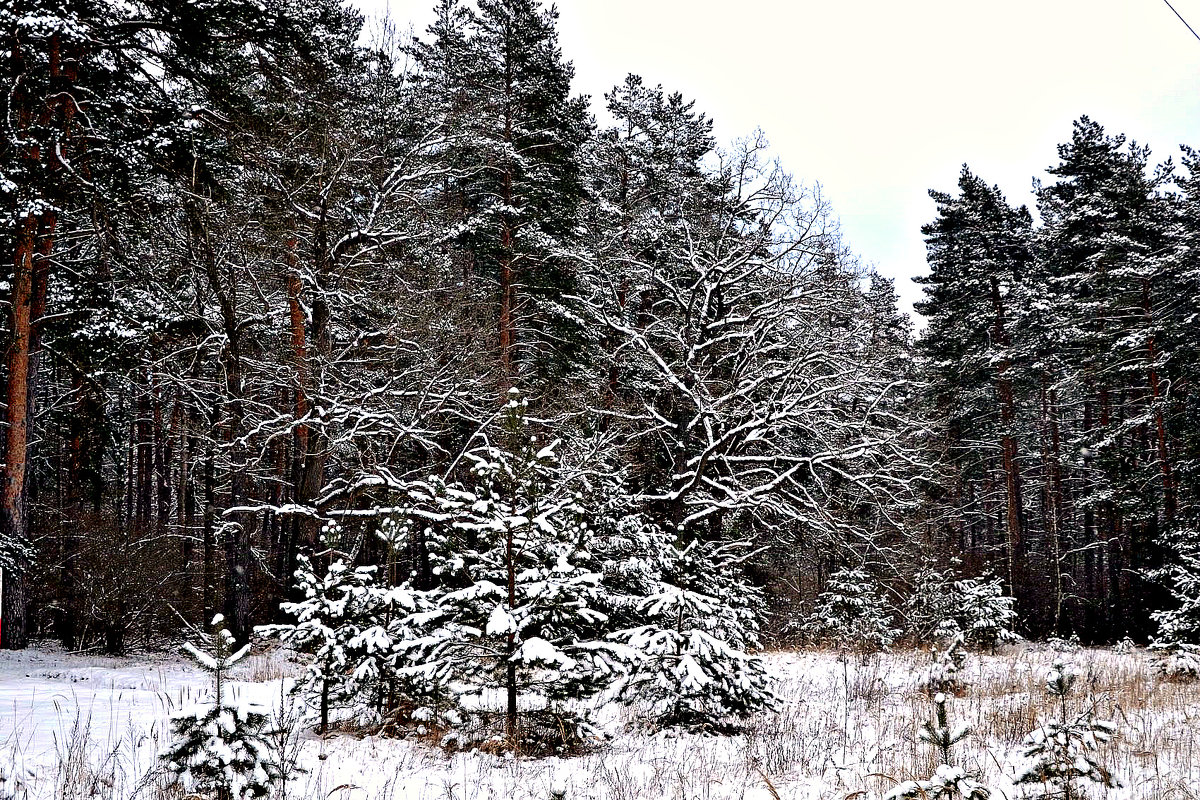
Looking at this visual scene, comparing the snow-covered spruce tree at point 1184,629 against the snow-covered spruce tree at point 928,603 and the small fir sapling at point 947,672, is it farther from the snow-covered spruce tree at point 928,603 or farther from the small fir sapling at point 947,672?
the snow-covered spruce tree at point 928,603

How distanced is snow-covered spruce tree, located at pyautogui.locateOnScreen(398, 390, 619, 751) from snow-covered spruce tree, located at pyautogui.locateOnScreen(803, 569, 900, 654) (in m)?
13.3

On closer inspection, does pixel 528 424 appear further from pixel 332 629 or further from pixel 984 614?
pixel 984 614

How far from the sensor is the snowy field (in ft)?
15.7

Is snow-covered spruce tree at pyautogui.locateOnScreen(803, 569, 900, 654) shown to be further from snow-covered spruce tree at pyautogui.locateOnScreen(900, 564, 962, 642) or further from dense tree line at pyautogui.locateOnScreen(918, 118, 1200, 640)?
dense tree line at pyautogui.locateOnScreen(918, 118, 1200, 640)

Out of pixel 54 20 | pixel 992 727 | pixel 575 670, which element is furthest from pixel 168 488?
pixel 992 727

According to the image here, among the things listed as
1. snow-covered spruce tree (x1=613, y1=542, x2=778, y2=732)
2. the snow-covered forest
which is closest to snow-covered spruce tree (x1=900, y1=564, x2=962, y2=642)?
the snow-covered forest

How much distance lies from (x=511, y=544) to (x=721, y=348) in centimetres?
1195

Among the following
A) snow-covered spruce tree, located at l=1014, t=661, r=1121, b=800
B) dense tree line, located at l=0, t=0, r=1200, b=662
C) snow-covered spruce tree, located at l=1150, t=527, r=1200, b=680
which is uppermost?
dense tree line, located at l=0, t=0, r=1200, b=662

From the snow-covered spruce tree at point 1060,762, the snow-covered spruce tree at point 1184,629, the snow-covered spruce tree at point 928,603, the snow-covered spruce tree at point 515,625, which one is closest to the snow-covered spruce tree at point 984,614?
the snow-covered spruce tree at point 928,603

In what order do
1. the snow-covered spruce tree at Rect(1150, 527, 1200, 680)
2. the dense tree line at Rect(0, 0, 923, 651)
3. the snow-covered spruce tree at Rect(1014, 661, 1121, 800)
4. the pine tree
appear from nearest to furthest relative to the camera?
the snow-covered spruce tree at Rect(1014, 661, 1121, 800)
the snow-covered spruce tree at Rect(1150, 527, 1200, 680)
the dense tree line at Rect(0, 0, 923, 651)
the pine tree

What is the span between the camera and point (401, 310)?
1541 cm

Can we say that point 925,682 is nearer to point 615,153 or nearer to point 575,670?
point 575,670

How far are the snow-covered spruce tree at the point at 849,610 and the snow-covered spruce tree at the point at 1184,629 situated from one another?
19.3ft

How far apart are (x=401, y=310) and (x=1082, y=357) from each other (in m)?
21.7
